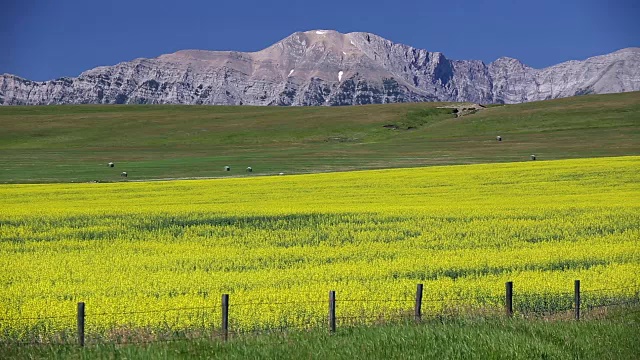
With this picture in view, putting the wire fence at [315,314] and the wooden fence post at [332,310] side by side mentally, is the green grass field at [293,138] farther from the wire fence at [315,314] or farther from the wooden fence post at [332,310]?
the wooden fence post at [332,310]

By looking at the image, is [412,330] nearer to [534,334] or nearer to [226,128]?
[534,334]

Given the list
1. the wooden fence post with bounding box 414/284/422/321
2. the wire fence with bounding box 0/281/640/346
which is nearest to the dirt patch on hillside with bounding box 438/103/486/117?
the wire fence with bounding box 0/281/640/346

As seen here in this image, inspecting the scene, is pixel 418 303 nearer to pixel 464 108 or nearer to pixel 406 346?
pixel 406 346

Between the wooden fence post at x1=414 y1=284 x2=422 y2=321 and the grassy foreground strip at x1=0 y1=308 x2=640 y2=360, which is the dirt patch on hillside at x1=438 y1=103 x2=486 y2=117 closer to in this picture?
the wooden fence post at x1=414 y1=284 x2=422 y2=321

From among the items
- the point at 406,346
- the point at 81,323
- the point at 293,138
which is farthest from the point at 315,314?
the point at 293,138

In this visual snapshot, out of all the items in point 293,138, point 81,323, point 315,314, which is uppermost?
point 293,138

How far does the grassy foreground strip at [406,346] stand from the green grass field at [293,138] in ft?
150

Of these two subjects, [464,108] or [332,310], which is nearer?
[332,310]

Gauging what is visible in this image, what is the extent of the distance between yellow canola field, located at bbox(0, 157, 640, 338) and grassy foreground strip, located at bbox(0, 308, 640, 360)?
1.96 meters

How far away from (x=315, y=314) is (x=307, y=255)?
6337 millimetres

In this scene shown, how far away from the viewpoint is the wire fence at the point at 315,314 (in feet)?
46.3

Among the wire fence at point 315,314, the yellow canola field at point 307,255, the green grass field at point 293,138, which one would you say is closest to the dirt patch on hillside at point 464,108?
the green grass field at point 293,138

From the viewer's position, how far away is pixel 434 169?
50.4 metres

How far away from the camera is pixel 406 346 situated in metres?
12.6
